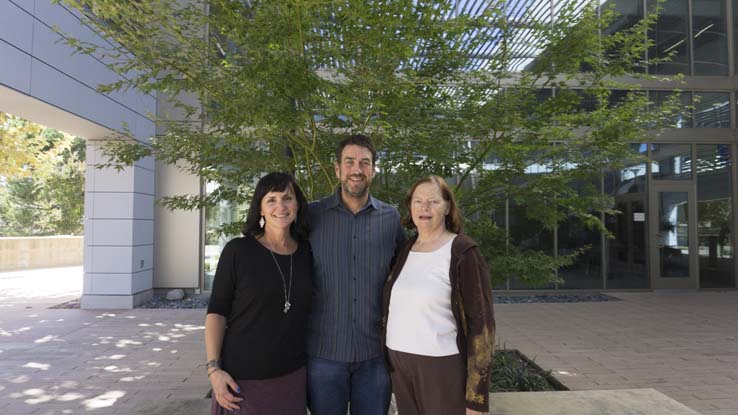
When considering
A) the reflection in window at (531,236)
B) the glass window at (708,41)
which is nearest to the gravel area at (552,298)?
the reflection in window at (531,236)

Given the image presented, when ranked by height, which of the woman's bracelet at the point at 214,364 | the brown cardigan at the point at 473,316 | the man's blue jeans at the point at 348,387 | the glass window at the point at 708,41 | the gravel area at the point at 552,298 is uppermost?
the glass window at the point at 708,41

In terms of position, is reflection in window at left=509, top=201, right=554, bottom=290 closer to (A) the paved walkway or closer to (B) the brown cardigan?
(A) the paved walkway

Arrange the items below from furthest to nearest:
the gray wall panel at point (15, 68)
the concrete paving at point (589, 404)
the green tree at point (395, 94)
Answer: the gray wall panel at point (15, 68)
the concrete paving at point (589, 404)
the green tree at point (395, 94)

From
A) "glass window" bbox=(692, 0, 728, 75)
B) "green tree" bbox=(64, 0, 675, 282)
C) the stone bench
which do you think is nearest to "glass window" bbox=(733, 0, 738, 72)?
"glass window" bbox=(692, 0, 728, 75)

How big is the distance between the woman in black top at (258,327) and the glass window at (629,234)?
444 inches

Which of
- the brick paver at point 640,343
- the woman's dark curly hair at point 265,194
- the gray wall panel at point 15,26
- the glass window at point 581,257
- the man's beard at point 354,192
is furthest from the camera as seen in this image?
the glass window at point 581,257

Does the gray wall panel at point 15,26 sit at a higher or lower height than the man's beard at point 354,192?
higher

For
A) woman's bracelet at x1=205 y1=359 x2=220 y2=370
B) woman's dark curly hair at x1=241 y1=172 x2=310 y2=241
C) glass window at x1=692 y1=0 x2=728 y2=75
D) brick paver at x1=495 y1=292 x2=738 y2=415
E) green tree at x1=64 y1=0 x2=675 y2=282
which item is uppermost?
glass window at x1=692 y1=0 x2=728 y2=75

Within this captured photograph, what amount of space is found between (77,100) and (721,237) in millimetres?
14697

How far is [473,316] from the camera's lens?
1.97 meters

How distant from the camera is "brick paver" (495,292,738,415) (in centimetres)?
484

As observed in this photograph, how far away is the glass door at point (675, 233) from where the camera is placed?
1145 centimetres

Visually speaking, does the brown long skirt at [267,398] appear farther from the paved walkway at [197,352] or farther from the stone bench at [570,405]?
the paved walkway at [197,352]

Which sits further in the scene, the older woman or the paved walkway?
the paved walkway
